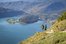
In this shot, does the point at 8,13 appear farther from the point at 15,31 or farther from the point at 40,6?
the point at 15,31

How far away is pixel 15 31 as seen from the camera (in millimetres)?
11289

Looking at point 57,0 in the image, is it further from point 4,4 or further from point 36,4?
point 4,4

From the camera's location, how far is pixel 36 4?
45.1 feet

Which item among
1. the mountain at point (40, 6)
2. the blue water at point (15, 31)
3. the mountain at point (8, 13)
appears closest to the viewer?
the blue water at point (15, 31)

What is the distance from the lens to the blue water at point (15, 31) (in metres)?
9.41

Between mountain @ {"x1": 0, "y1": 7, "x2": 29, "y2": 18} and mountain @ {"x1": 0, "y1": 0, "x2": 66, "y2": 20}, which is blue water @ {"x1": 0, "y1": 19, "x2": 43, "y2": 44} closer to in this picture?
mountain @ {"x1": 0, "y1": 7, "x2": 29, "y2": 18}

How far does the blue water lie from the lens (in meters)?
9.41

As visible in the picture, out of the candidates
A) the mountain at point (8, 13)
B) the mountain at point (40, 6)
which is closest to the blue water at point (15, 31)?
the mountain at point (8, 13)

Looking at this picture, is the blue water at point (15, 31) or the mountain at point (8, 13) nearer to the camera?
the blue water at point (15, 31)

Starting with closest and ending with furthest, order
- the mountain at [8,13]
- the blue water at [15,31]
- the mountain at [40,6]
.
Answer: the blue water at [15,31] → the mountain at [40,6] → the mountain at [8,13]

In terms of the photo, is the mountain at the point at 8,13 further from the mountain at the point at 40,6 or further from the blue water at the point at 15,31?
the blue water at the point at 15,31

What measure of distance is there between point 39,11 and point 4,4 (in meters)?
2.47

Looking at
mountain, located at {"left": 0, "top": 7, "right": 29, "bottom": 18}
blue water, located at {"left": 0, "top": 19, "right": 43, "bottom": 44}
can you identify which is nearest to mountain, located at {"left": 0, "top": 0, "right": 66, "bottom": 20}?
mountain, located at {"left": 0, "top": 7, "right": 29, "bottom": 18}

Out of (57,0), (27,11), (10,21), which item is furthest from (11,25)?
(57,0)
